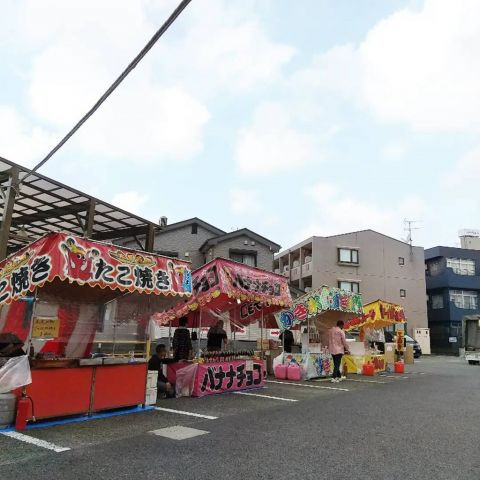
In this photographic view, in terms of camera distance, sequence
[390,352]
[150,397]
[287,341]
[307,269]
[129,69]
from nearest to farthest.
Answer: [129,69]
[150,397]
[287,341]
[390,352]
[307,269]

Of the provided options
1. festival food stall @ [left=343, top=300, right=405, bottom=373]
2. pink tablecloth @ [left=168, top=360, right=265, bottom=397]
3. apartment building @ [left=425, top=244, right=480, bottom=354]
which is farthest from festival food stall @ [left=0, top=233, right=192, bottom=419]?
apartment building @ [left=425, top=244, right=480, bottom=354]

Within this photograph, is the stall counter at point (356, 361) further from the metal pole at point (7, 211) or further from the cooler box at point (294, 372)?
the metal pole at point (7, 211)

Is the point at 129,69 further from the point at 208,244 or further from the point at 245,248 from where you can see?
the point at 245,248

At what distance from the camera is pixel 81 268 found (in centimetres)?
638

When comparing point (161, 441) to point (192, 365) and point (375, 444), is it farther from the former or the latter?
point (192, 365)

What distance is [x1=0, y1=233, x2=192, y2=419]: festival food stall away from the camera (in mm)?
6246

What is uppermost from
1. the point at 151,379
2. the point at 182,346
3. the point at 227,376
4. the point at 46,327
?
the point at 46,327

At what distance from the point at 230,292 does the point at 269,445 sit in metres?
4.56

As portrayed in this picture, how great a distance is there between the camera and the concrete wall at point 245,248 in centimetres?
2889

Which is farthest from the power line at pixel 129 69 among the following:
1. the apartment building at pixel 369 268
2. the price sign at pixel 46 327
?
the apartment building at pixel 369 268

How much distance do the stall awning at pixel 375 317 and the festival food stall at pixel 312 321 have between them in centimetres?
144

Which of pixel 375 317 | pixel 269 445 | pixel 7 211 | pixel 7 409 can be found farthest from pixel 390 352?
pixel 7 409

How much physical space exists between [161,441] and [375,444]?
286 centimetres

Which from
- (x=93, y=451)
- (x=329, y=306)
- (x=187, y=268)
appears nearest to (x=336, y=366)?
(x=329, y=306)
